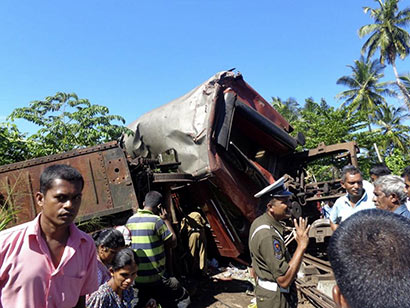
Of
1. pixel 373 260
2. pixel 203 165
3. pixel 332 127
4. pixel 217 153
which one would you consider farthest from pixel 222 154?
pixel 332 127

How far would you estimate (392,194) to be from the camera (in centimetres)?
237

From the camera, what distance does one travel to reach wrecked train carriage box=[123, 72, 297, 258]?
4.67 meters

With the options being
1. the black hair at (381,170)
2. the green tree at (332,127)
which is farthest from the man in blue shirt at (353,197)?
the green tree at (332,127)

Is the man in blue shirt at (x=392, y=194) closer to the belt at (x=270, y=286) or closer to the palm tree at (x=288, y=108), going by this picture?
the belt at (x=270, y=286)

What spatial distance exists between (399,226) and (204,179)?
382cm

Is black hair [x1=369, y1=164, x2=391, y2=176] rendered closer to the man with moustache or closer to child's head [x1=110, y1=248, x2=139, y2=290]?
child's head [x1=110, y1=248, x2=139, y2=290]

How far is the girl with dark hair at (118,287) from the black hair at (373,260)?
1439 mm

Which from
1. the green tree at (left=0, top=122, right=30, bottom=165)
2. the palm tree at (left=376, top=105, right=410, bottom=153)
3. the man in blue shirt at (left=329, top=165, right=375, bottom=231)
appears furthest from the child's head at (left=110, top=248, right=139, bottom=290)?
the palm tree at (left=376, top=105, right=410, bottom=153)

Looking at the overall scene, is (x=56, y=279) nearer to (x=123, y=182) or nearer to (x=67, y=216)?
(x=67, y=216)

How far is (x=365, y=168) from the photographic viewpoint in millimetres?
17156

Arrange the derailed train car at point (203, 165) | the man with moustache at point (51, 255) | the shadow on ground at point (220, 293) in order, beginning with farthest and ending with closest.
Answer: the shadow on ground at point (220, 293)
the derailed train car at point (203, 165)
the man with moustache at point (51, 255)

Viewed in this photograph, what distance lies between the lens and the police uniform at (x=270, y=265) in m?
2.03

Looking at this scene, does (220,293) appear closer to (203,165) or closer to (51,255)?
(203,165)

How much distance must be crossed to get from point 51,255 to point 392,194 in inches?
91.7
